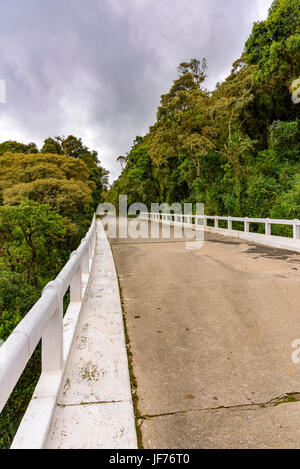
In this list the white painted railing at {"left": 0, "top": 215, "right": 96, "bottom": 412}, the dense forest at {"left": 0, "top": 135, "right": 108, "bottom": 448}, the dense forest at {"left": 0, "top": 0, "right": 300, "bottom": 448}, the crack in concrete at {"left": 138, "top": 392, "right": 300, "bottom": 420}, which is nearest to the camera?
the white painted railing at {"left": 0, "top": 215, "right": 96, "bottom": 412}

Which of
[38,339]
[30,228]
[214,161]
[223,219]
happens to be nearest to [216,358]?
[38,339]

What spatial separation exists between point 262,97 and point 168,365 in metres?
24.1

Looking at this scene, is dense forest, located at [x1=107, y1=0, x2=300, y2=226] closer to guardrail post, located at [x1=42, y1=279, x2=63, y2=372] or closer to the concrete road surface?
the concrete road surface

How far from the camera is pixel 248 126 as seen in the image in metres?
24.1

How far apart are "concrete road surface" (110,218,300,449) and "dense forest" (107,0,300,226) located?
12158 mm

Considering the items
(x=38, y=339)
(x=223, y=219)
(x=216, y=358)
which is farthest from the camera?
(x=223, y=219)

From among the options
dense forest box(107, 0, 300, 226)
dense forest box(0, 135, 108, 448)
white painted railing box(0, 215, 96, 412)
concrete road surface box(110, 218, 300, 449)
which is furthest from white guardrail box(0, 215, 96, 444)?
dense forest box(107, 0, 300, 226)

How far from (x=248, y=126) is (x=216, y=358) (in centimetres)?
2469

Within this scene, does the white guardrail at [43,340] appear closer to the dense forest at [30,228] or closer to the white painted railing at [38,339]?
the white painted railing at [38,339]

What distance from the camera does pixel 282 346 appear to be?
129 inches

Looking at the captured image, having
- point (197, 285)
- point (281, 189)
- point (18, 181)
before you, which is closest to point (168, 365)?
point (197, 285)

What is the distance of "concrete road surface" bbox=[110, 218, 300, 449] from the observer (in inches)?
83.4

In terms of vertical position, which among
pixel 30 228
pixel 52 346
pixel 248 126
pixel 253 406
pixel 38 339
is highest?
pixel 248 126

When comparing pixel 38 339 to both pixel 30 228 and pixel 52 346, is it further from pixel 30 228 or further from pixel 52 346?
pixel 30 228
